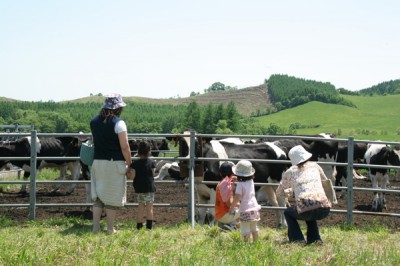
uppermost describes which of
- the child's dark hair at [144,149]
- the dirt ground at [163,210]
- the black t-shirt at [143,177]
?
the child's dark hair at [144,149]

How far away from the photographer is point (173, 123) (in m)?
111

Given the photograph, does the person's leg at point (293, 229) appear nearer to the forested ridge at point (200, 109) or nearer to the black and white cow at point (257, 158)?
the black and white cow at point (257, 158)

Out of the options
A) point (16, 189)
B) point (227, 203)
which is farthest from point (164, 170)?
point (227, 203)

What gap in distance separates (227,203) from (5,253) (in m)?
3.25

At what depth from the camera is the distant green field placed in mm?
102125

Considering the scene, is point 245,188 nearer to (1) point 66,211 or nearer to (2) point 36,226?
(2) point 36,226

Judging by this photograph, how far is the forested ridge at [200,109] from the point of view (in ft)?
301

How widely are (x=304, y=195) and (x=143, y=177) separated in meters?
2.82

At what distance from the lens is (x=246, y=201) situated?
7773 millimetres

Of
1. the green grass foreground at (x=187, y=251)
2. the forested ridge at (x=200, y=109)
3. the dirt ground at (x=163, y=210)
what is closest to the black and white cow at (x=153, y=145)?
the dirt ground at (x=163, y=210)

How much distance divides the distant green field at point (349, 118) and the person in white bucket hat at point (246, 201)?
9067 cm

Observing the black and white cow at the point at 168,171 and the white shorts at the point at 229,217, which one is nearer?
the white shorts at the point at 229,217

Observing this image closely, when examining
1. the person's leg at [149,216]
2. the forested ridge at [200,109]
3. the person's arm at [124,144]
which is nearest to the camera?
the person's arm at [124,144]

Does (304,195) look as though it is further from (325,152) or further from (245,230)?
(325,152)
